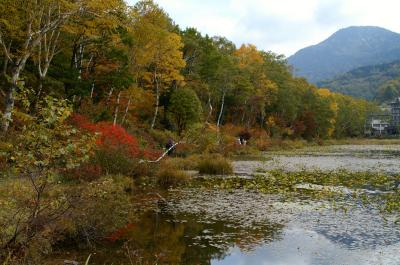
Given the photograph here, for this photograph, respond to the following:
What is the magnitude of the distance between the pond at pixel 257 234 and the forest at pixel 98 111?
1429 millimetres

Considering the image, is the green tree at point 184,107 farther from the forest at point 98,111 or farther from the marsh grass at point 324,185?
the marsh grass at point 324,185

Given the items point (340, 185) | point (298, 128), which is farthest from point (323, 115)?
point (340, 185)

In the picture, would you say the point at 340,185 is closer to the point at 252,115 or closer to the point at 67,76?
the point at 67,76

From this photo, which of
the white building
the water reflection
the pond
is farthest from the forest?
the white building

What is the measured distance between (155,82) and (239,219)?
3303 cm

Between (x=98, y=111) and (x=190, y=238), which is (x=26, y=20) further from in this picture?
(x=190, y=238)

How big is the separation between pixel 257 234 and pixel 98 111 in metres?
21.0

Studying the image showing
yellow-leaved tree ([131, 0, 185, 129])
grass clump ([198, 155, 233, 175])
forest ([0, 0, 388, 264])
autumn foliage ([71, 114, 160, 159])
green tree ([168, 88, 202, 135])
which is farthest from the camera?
green tree ([168, 88, 202, 135])

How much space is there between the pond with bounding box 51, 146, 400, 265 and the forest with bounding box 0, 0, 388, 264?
1.43 m

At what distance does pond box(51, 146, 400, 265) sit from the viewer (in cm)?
1072

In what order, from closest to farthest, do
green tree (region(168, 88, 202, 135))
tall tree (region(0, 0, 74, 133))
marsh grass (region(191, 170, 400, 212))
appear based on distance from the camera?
marsh grass (region(191, 170, 400, 212))
tall tree (region(0, 0, 74, 133))
green tree (region(168, 88, 202, 135))

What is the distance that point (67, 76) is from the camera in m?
27.0

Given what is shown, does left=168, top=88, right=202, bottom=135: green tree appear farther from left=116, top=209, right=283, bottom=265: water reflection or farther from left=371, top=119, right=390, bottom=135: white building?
left=371, top=119, right=390, bottom=135: white building

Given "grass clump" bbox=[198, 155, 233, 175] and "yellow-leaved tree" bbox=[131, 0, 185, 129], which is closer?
"grass clump" bbox=[198, 155, 233, 175]
